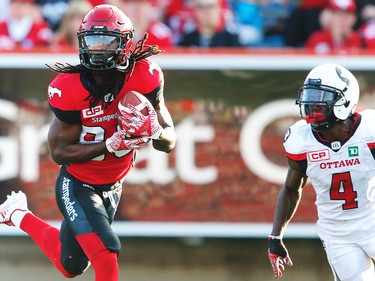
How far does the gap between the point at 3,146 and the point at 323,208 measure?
3180mm

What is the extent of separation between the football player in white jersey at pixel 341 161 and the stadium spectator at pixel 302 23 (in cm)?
381

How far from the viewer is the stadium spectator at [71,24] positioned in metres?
9.04

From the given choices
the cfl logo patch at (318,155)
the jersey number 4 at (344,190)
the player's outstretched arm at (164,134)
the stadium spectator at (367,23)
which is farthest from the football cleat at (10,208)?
the stadium spectator at (367,23)

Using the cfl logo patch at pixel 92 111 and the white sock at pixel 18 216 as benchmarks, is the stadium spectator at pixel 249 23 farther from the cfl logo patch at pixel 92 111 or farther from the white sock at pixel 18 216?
the cfl logo patch at pixel 92 111

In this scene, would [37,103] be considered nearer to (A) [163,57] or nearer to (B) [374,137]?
(A) [163,57]

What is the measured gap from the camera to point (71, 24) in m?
9.09

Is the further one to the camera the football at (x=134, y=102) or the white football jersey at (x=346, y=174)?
the white football jersey at (x=346, y=174)

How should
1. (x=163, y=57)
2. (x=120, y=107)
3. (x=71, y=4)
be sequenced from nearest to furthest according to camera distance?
(x=120, y=107), (x=163, y=57), (x=71, y=4)

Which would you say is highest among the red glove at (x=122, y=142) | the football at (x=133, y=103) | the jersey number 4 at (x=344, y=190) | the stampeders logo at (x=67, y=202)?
the football at (x=133, y=103)

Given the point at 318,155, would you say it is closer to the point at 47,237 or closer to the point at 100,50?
the point at 100,50

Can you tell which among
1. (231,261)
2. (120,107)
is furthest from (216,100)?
(120,107)

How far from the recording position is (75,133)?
5.86 m

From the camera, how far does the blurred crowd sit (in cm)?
908

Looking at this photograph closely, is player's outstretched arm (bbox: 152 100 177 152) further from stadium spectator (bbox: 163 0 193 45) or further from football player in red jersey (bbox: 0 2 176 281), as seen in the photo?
stadium spectator (bbox: 163 0 193 45)
